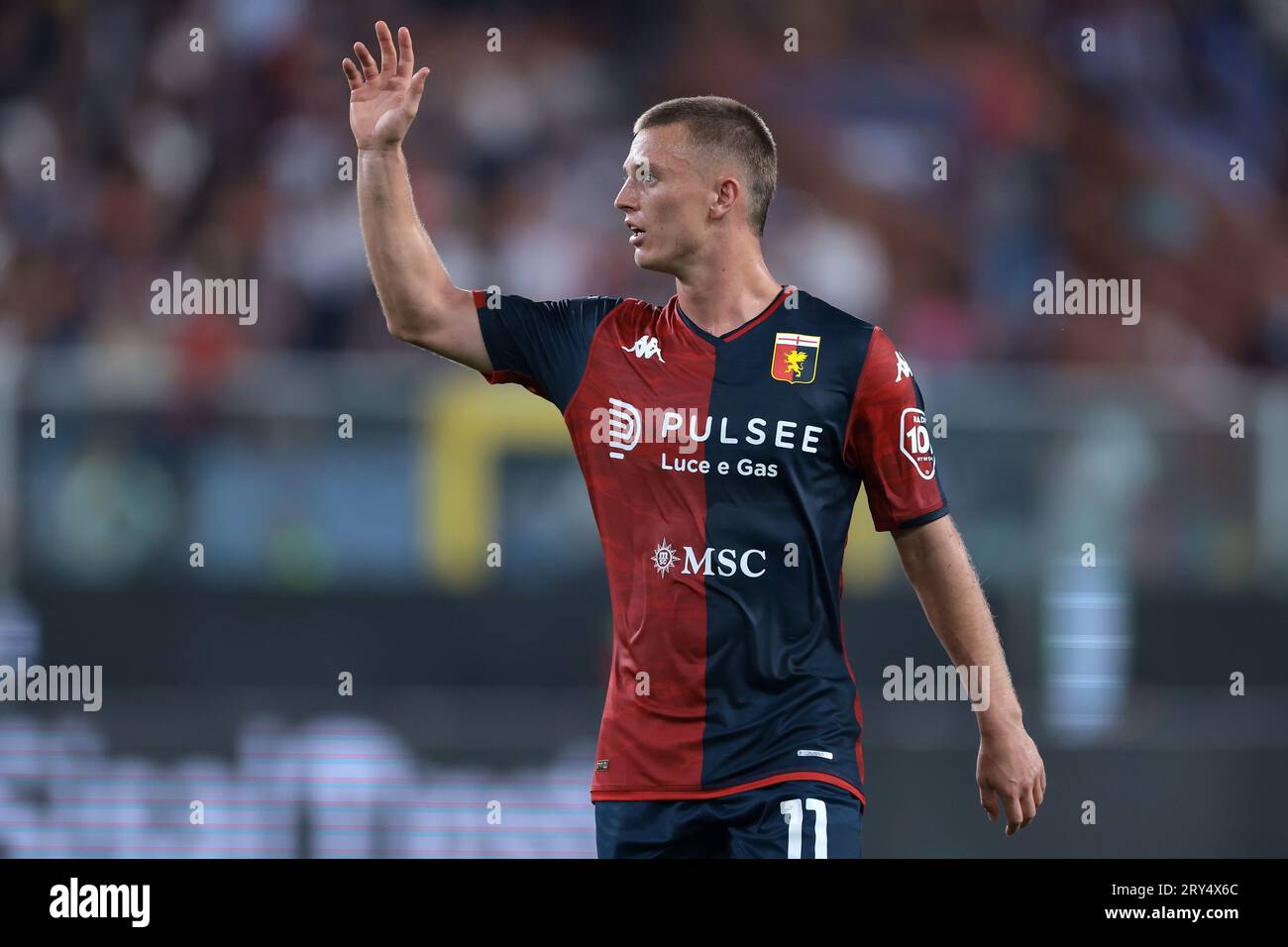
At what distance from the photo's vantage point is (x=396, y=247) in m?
4.36

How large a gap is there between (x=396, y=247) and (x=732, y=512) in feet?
3.52

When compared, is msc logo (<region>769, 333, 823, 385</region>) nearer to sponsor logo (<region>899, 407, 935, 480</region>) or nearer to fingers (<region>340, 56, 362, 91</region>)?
sponsor logo (<region>899, 407, 935, 480</region>)

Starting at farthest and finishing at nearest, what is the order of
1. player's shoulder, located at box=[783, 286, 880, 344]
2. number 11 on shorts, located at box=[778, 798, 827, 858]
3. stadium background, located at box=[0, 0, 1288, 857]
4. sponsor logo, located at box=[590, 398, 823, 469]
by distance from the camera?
stadium background, located at box=[0, 0, 1288, 857]
player's shoulder, located at box=[783, 286, 880, 344]
sponsor logo, located at box=[590, 398, 823, 469]
number 11 on shorts, located at box=[778, 798, 827, 858]

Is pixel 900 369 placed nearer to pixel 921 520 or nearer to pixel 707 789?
pixel 921 520

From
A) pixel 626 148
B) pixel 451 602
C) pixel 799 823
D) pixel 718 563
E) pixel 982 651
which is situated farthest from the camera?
pixel 626 148

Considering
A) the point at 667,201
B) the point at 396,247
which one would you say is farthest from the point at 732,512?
the point at 396,247

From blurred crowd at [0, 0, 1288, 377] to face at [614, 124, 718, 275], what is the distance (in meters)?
5.17

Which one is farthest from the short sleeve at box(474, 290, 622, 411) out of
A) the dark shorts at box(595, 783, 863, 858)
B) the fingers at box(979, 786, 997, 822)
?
the fingers at box(979, 786, 997, 822)

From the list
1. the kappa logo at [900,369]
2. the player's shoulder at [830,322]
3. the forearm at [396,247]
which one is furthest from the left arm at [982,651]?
the forearm at [396,247]

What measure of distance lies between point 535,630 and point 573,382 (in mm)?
3089

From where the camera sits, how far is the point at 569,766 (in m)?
7.25

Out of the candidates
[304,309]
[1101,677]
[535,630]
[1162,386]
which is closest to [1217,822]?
[1101,677]

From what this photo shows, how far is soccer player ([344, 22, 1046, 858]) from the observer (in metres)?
4.18
